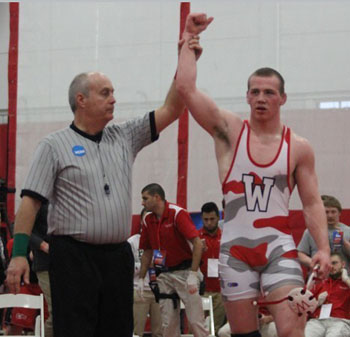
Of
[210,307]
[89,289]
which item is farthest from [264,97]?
[210,307]

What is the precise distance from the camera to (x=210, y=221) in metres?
8.81

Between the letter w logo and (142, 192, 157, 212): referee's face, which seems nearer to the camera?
the letter w logo

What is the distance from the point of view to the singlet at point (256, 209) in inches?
165

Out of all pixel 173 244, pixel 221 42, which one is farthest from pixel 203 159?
pixel 173 244

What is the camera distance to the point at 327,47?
9.79 m

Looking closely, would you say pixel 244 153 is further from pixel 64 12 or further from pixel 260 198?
pixel 64 12

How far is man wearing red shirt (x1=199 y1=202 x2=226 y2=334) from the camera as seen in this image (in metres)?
8.70

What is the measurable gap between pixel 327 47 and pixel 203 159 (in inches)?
81.0

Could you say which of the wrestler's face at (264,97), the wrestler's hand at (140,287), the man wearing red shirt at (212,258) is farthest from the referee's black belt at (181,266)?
the wrestler's face at (264,97)

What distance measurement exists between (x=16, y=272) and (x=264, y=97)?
1.61 meters

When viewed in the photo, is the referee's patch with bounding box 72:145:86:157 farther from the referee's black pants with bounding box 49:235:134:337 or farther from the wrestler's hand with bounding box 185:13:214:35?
the wrestler's hand with bounding box 185:13:214:35

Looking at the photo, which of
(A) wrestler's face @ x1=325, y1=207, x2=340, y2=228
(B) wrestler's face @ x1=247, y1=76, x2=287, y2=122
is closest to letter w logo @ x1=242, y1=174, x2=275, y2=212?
(B) wrestler's face @ x1=247, y1=76, x2=287, y2=122

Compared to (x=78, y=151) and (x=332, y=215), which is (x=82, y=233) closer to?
(x=78, y=151)

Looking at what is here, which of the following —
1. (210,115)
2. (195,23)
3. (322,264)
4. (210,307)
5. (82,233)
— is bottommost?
(210,307)
